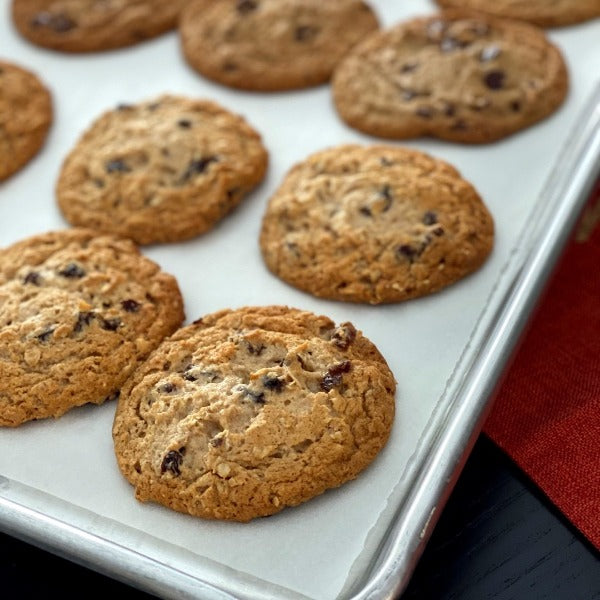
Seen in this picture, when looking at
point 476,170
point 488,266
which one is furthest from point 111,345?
point 476,170

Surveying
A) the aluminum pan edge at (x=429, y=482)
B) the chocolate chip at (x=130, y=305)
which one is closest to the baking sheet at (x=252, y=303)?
the aluminum pan edge at (x=429, y=482)

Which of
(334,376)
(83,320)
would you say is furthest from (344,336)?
(83,320)

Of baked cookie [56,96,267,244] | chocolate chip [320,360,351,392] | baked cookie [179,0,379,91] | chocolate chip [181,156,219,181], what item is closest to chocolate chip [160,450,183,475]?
chocolate chip [320,360,351,392]

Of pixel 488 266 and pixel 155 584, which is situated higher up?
pixel 488 266

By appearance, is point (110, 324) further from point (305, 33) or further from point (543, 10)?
point (543, 10)

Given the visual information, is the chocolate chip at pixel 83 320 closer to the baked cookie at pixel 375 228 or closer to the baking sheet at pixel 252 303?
the baking sheet at pixel 252 303

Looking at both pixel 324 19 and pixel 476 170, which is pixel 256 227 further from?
pixel 324 19

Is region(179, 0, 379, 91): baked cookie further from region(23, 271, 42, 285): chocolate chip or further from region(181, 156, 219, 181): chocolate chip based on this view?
region(23, 271, 42, 285): chocolate chip
